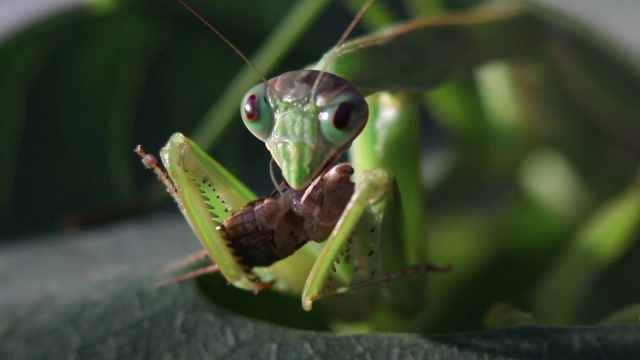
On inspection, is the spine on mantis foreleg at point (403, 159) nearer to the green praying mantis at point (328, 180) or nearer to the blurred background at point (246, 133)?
the green praying mantis at point (328, 180)

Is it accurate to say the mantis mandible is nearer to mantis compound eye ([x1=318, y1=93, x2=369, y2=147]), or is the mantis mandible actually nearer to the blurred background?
mantis compound eye ([x1=318, y1=93, x2=369, y2=147])

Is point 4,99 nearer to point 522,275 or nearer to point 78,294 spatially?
point 78,294

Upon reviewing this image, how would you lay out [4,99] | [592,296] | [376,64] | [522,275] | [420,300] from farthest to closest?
1. [4,99]
2. [522,275]
3. [592,296]
4. [420,300]
5. [376,64]

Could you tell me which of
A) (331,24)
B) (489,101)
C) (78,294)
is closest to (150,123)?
(331,24)

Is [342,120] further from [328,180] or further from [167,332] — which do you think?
[167,332]

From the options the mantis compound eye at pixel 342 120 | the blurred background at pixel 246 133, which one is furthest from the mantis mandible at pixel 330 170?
the blurred background at pixel 246 133

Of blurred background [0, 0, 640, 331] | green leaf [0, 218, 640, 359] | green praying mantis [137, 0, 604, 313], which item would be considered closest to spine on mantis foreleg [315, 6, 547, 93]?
green praying mantis [137, 0, 604, 313]
